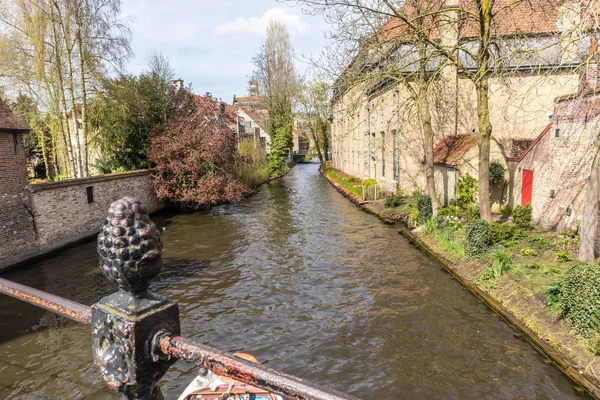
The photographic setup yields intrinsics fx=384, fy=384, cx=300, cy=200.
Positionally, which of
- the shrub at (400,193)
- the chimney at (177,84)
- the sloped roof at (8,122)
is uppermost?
the chimney at (177,84)

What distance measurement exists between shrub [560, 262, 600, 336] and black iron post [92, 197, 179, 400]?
328 inches

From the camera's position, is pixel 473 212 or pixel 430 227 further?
pixel 473 212

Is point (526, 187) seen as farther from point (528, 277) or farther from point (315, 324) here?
point (315, 324)

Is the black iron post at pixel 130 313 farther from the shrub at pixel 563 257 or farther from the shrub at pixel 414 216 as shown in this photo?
the shrub at pixel 414 216

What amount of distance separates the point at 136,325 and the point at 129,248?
0.26 m

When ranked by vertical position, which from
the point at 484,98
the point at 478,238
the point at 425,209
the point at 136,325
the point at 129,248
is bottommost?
the point at 478,238

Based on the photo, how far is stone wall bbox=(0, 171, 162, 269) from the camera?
14.9 meters

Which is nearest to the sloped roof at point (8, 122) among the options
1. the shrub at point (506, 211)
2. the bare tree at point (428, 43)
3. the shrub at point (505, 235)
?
the bare tree at point (428, 43)

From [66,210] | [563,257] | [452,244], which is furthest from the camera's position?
[66,210]

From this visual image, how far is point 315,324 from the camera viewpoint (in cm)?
984

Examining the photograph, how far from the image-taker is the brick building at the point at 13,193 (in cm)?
1366

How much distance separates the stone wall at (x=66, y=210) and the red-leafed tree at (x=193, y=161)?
2858 millimetres

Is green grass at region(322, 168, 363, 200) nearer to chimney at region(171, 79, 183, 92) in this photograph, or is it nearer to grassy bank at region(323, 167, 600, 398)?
grassy bank at region(323, 167, 600, 398)

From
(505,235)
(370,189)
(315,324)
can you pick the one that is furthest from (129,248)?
(370,189)
